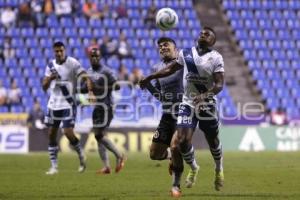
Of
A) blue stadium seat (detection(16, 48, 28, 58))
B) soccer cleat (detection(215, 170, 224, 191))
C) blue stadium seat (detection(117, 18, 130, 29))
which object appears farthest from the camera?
→ blue stadium seat (detection(117, 18, 130, 29))

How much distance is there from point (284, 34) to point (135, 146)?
1273cm

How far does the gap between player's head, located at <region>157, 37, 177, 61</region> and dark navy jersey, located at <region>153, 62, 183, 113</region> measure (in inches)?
8.8

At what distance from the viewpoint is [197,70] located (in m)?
11.6

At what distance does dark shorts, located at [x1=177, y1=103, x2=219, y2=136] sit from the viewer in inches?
456

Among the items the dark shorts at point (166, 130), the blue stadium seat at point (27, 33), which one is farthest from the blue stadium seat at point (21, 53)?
the dark shorts at point (166, 130)

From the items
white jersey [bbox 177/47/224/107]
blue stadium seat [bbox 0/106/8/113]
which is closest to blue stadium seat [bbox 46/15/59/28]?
blue stadium seat [bbox 0/106/8/113]

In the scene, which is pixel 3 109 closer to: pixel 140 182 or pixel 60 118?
pixel 60 118

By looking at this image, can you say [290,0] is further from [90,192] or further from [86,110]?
[90,192]

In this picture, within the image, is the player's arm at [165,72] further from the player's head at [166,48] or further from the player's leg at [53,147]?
the player's leg at [53,147]

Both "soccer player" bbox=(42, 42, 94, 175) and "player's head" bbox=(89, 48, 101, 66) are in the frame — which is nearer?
"player's head" bbox=(89, 48, 101, 66)

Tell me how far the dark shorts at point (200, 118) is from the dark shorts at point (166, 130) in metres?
1.15

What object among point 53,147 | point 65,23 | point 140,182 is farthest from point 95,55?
point 65,23

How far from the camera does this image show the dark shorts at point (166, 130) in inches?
512

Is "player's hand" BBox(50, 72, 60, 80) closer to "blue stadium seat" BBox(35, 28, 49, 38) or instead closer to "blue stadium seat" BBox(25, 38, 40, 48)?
"blue stadium seat" BBox(25, 38, 40, 48)
